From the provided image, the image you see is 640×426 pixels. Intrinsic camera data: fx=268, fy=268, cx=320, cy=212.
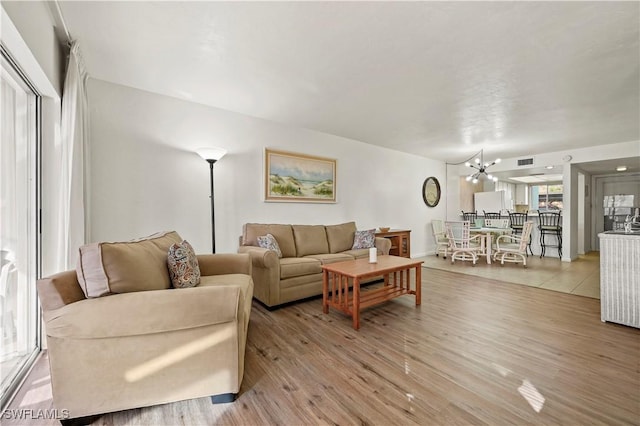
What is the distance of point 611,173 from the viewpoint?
696cm

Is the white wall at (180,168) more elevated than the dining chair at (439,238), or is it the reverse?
the white wall at (180,168)

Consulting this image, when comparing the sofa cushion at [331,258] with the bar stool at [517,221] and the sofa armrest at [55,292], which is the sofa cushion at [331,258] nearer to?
the sofa armrest at [55,292]

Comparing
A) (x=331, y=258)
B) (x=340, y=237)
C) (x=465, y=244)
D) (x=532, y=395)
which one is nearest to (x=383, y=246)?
(x=340, y=237)

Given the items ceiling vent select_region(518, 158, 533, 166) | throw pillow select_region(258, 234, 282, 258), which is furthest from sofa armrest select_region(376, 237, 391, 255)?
ceiling vent select_region(518, 158, 533, 166)

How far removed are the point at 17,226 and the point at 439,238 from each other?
6562mm

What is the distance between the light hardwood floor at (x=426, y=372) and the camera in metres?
1.42

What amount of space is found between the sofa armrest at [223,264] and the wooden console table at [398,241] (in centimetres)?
294

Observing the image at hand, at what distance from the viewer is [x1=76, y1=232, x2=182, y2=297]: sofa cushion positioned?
55.4 inches

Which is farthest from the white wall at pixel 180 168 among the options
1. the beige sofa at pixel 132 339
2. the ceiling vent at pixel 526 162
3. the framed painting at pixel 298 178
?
the ceiling vent at pixel 526 162

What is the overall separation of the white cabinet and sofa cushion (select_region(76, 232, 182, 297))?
1132cm

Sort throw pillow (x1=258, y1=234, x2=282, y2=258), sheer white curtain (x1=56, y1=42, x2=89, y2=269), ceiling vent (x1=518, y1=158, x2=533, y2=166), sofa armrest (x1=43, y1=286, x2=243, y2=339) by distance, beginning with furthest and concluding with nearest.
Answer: ceiling vent (x1=518, y1=158, x2=533, y2=166), throw pillow (x1=258, y1=234, x2=282, y2=258), sheer white curtain (x1=56, y1=42, x2=89, y2=269), sofa armrest (x1=43, y1=286, x2=243, y2=339)

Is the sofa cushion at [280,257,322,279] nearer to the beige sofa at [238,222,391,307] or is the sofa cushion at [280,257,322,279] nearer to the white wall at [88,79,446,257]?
the beige sofa at [238,222,391,307]

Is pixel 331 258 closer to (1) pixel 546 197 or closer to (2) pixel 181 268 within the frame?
(2) pixel 181 268

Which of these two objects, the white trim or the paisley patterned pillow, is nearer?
the white trim
